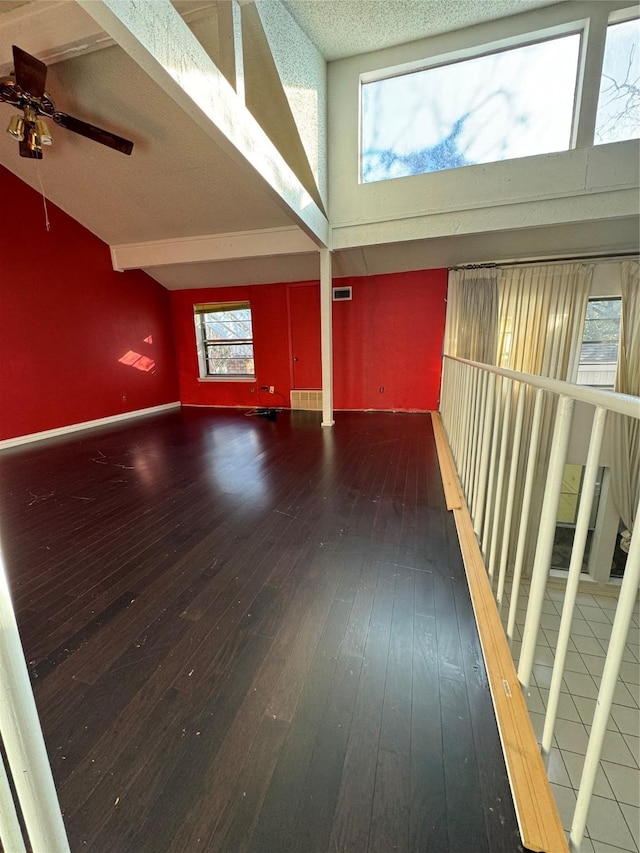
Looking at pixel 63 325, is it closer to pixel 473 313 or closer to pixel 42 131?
pixel 42 131

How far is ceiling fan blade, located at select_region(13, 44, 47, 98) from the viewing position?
→ 2.19 metres

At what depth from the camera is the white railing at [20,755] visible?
0.49m

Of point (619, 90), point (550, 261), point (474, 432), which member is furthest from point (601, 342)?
point (474, 432)

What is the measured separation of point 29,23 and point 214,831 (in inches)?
178

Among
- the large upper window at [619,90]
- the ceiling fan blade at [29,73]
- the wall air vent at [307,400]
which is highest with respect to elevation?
the large upper window at [619,90]

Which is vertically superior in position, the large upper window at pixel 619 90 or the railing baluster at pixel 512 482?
the large upper window at pixel 619 90

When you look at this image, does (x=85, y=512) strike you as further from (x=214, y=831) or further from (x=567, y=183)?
(x=567, y=183)

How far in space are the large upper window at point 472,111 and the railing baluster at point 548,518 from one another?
420 cm

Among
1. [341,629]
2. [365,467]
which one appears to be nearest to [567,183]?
[365,467]

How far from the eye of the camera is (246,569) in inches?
67.0

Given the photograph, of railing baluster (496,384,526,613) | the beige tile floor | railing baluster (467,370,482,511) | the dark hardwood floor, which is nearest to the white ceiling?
railing baluster (467,370,482,511)

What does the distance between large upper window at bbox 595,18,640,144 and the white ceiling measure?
0.88m

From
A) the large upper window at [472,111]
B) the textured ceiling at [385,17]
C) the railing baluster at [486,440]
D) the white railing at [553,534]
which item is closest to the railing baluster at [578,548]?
the white railing at [553,534]

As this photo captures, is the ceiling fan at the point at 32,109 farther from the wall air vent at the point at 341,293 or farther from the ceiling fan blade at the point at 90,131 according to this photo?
the wall air vent at the point at 341,293
